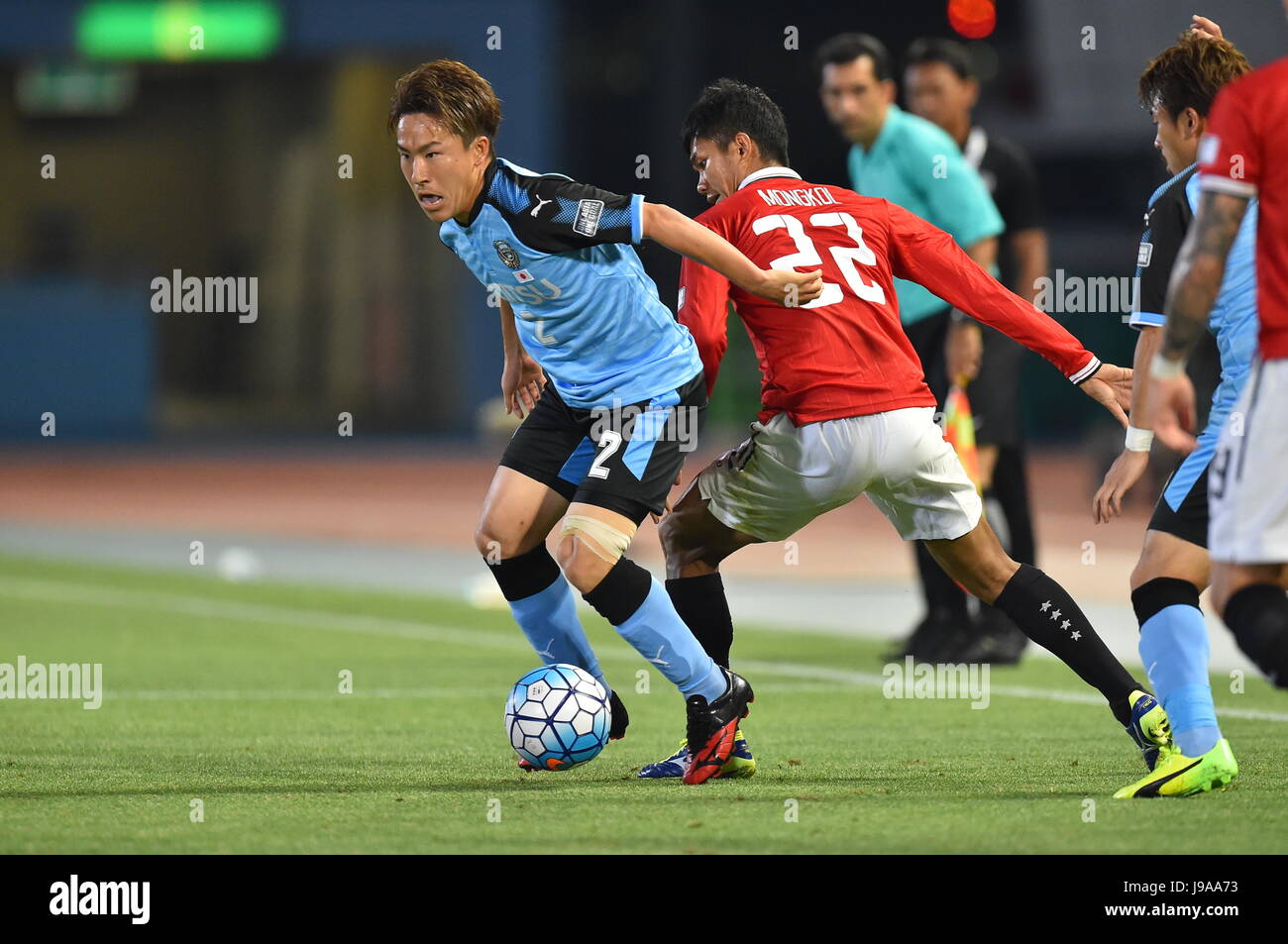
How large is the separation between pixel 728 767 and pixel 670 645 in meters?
0.51

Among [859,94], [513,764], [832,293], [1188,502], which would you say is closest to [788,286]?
[832,293]

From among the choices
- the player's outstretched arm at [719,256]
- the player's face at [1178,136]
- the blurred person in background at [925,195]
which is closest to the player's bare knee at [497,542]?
the player's outstretched arm at [719,256]

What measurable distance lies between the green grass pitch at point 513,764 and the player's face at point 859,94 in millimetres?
2582

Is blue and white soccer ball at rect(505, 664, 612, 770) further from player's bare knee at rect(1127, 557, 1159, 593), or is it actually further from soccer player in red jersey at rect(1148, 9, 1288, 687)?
soccer player in red jersey at rect(1148, 9, 1288, 687)

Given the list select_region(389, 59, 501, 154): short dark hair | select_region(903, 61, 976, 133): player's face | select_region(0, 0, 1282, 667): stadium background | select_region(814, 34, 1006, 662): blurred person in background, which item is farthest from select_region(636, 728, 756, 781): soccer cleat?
select_region(0, 0, 1282, 667): stadium background

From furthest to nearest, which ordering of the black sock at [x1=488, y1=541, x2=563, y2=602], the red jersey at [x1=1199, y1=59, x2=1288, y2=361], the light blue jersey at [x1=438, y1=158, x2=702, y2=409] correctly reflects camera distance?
the black sock at [x1=488, y1=541, x2=563, y2=602] → the light blue jersey at [x1=438, y1=158, x2=702, y2=409] → the red jersey at [x1=1199, y1=59, x2=1288, y2=361]

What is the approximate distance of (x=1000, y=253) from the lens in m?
9.86

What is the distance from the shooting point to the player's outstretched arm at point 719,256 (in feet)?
18.5

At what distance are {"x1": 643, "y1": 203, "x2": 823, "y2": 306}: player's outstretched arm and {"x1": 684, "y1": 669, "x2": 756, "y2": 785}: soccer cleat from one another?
1272 mm

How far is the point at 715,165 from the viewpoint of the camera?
6.39m

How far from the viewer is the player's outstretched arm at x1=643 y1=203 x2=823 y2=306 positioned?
564 cm

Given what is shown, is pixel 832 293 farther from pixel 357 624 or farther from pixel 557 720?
pixel 357 624
